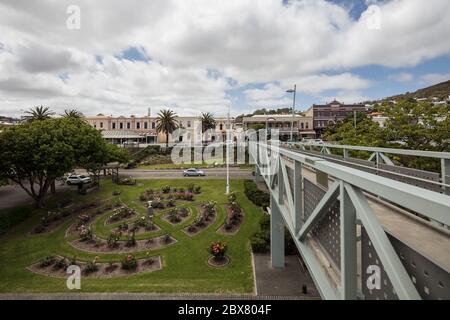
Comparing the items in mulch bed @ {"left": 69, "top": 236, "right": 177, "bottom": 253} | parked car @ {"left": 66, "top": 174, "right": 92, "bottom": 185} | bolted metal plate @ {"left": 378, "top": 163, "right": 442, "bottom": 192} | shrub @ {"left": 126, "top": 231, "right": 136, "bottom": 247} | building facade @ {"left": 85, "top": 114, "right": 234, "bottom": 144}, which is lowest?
mulch bed @ {"left": 69, "top": 236, "right": 177, "bottom": 253}

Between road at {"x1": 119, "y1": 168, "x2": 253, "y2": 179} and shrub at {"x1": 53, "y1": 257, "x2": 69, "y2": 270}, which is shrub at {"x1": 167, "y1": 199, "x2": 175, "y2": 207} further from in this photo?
road at {"x1": 119, "y1": 168, "x2": 253, "y2": 179}

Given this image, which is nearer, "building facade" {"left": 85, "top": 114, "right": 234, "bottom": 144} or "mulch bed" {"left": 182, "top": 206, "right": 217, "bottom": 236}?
"mulch bed" {"left": 182, "top": 206, "right": 217, "bottom": 236}

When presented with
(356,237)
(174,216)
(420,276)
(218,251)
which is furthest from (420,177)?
(174,216)

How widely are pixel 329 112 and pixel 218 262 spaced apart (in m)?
67.1

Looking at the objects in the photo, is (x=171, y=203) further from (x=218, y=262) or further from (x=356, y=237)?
(x=356, y=237)

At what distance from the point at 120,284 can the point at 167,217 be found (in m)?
8.77

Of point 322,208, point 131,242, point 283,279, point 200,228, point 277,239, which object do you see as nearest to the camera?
point 322,208

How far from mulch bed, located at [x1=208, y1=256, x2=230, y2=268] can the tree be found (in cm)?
1562

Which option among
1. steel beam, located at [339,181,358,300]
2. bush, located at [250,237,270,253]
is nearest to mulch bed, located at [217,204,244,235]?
bush, located at [250,237,270,253]

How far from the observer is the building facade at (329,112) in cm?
7012

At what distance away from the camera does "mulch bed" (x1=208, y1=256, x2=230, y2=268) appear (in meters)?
14.5

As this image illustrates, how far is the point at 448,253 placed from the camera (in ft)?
9.93

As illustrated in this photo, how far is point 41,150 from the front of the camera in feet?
68.0

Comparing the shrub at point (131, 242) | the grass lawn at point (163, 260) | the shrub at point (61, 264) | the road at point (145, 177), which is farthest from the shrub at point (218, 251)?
the road at point (145, 177)
